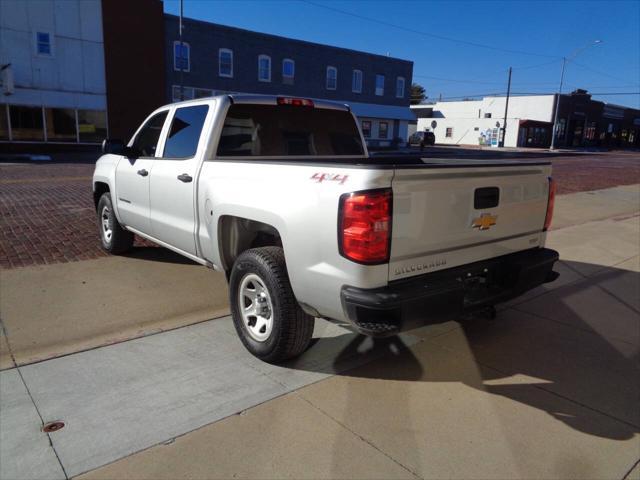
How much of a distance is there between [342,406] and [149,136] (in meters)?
3.86

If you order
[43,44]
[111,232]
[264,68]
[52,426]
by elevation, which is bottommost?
[52,426]

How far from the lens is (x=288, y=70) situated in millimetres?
38625

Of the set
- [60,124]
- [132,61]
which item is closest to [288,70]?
[132,61]

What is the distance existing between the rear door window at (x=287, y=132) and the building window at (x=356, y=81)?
39.8 meters

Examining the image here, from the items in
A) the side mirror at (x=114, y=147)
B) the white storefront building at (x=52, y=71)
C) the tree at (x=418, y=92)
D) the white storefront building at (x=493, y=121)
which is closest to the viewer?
the side mirror at (x=114, y=147)

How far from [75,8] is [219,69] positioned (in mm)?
9971

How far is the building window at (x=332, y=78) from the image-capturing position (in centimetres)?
4126

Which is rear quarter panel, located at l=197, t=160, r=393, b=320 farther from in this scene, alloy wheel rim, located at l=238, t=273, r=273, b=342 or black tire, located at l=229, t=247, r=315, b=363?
alloy wheel rim, located at l=238, t=273, r=273, b=342

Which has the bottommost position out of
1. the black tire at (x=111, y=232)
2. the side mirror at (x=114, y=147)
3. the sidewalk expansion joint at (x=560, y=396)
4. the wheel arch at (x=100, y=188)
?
the sidewalk expansion joint at (x=560, y=396)

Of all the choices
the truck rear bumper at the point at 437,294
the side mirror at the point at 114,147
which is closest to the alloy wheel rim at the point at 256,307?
the truck rear bumper at the point at 437,294

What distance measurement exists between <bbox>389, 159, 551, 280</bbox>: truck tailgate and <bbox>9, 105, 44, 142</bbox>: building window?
28.4m

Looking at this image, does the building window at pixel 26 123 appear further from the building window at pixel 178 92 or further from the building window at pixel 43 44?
the building window at pixel 178 92

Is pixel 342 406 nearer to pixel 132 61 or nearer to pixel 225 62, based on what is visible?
pixel 132 61

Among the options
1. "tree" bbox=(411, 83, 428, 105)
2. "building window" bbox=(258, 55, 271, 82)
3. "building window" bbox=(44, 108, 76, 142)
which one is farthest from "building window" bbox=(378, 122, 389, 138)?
"tree" bbox=(411, 83, 428, 105)
